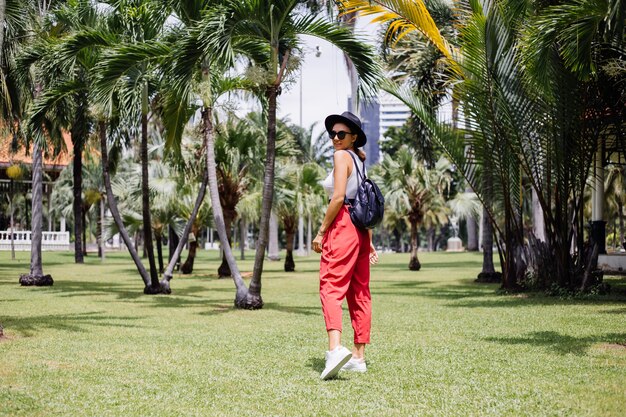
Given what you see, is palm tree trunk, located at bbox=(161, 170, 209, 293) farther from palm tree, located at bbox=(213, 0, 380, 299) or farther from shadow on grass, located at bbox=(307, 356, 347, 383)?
shadow on grass, located at bbox=(307, 356, 347, 383)

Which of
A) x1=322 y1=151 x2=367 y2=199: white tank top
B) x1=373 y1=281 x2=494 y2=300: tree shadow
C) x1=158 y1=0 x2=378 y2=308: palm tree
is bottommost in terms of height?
x1=373 y1=281 x2=494 y2=300: tree shadow

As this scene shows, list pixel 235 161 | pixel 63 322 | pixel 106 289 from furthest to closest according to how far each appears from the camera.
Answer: pixel 235 161 < pixel 106 289 < pixel 63 322

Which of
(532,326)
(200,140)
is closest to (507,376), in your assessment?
(532,326)

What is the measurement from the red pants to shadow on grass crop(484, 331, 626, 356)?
2.27 m

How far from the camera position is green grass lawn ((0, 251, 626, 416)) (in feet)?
16.2

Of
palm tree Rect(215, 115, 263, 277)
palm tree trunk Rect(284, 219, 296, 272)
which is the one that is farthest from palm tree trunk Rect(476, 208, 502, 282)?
palm tree trunk Rect(284, 219, 296, 272)

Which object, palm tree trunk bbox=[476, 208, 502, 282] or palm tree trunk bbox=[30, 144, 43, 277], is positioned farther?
palm tree trunk bbox=[476, 208, 502, 282]

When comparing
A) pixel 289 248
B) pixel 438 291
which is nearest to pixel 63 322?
pixel 438 291

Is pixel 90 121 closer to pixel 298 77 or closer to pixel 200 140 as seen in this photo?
pixel 200 140

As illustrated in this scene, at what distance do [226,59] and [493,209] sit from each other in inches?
315

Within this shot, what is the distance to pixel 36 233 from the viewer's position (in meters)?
18.5

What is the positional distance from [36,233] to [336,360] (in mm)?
14776

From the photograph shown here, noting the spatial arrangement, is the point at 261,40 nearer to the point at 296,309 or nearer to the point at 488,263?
the point at 296,309

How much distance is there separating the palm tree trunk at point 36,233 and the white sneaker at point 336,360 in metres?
13.9
